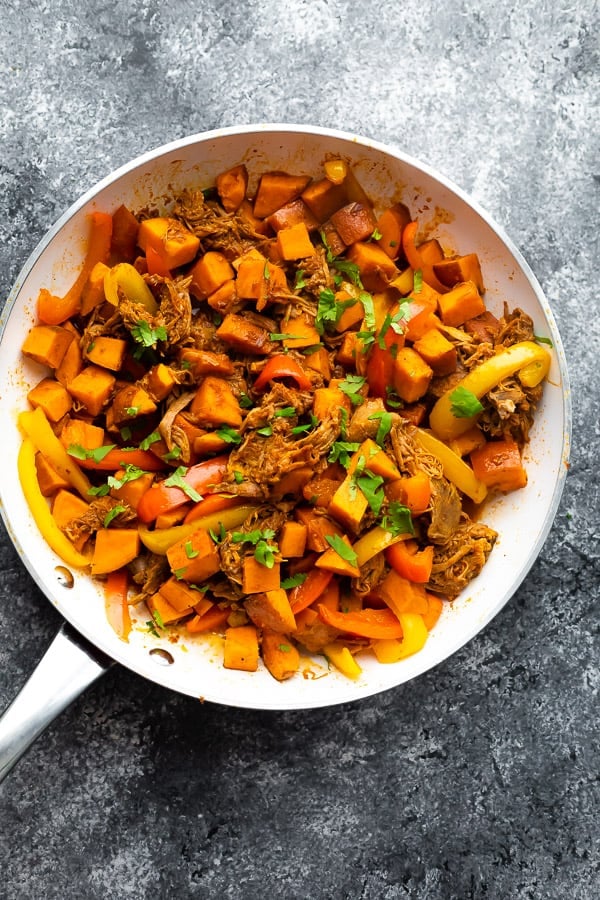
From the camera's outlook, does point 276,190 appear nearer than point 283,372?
No

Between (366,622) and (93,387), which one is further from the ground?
(93,387)

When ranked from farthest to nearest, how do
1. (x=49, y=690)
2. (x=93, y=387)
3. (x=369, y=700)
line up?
(x=369, y=700) < (x=93, y=387) < (x=49, y=690)

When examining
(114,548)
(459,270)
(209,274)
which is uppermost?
(209,274)

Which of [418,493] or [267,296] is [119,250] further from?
[418,493]

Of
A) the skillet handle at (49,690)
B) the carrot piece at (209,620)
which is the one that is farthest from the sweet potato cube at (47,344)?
the carrot piece at (209,620)

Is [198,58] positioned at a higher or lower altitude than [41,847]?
higher

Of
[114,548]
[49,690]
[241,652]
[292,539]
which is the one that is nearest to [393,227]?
[292,539]

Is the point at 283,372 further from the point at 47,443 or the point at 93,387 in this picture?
the point at 47,443

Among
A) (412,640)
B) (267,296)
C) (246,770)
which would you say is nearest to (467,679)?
(412,640)

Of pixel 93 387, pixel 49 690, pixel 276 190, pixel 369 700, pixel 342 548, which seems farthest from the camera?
pixel 369 700
